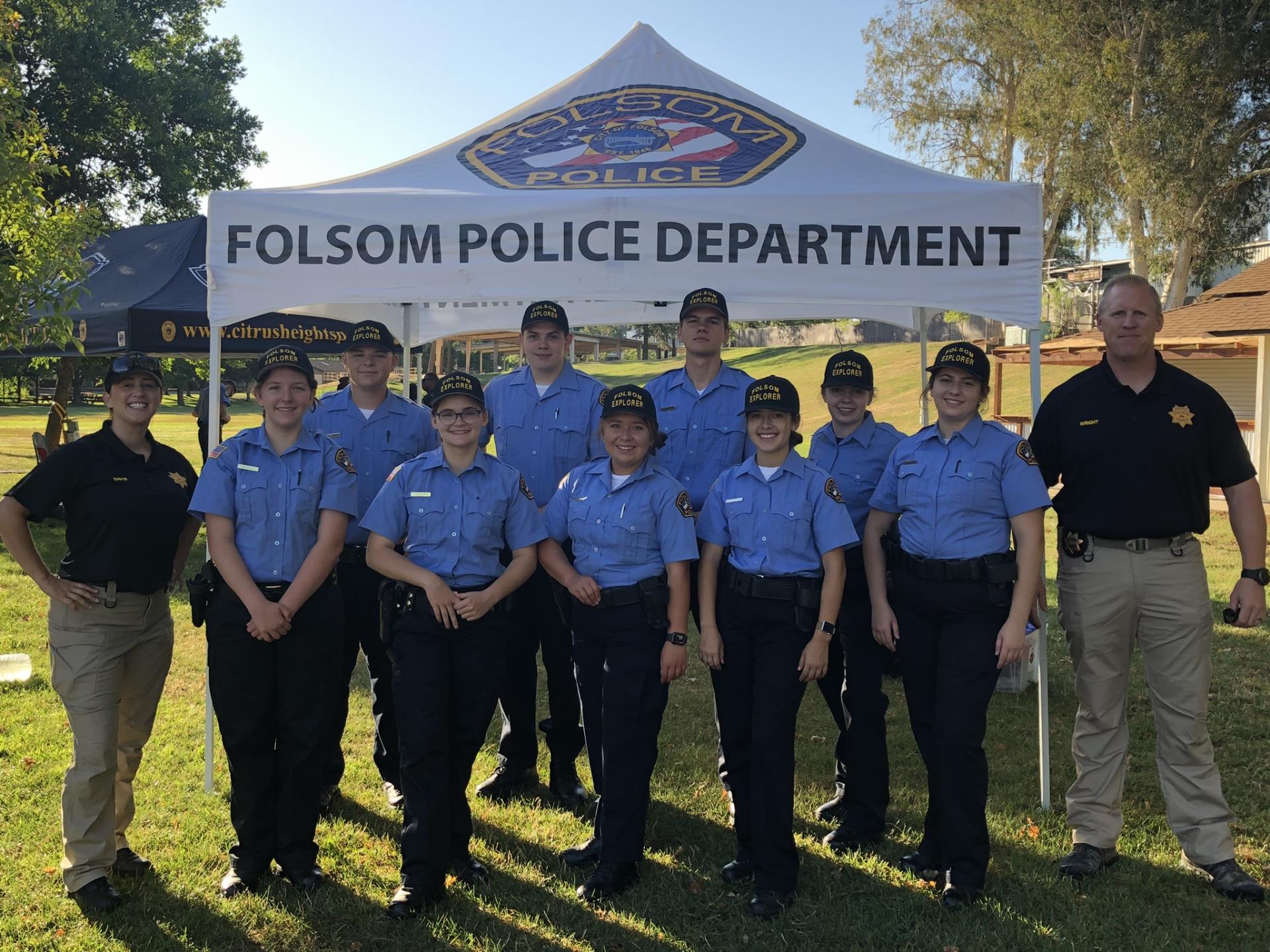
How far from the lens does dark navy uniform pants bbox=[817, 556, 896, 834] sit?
3.80 m

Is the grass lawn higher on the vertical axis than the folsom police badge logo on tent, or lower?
lower

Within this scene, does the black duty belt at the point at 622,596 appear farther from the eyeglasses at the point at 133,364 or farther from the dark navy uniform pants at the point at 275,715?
the eyeglasses at the point at 133,364

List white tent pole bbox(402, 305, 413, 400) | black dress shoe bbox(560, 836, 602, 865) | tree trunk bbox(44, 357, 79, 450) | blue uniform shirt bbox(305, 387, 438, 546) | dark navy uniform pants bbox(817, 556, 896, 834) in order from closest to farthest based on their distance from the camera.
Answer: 1. black dress shoe bbox(560, 836, 602, 865)
2. dark navy uniform pants bbox(817, 556, 896, 834)
3. blue uniform shirt bbox(305, 387, 438, 546)
4. white tent pole bbox(402, 305, 413, 400)
5. tree trunk bbox(44, 357, 79, 450)

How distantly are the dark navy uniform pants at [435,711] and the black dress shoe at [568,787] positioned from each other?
0.94 meters

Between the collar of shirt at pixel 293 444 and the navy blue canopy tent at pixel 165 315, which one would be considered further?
the navy blue canopy tent at pixel 165 315

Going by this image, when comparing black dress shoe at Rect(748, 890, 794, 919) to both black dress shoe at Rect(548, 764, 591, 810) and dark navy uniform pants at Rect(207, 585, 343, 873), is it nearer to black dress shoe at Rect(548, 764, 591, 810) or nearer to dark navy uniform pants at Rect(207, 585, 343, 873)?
black dress shoe at Rect(548, 764, 591, 810)

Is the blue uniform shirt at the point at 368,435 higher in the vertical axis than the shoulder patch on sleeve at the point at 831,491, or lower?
higher

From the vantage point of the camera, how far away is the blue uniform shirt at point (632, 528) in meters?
3.40

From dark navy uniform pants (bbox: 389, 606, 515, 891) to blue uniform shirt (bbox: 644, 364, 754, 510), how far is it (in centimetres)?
110

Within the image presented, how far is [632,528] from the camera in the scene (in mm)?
3398

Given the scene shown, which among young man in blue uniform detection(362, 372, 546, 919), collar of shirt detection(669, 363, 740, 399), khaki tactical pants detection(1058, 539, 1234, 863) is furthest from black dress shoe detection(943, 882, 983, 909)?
collar of shirt detection(669, 363, 740, 399)

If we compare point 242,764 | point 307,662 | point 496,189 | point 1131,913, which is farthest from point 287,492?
point 1131,913

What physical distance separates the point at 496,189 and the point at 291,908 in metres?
3.08

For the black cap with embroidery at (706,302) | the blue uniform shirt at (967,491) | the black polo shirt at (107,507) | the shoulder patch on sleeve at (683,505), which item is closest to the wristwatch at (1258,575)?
the blue uniform shirt at (967,491)
